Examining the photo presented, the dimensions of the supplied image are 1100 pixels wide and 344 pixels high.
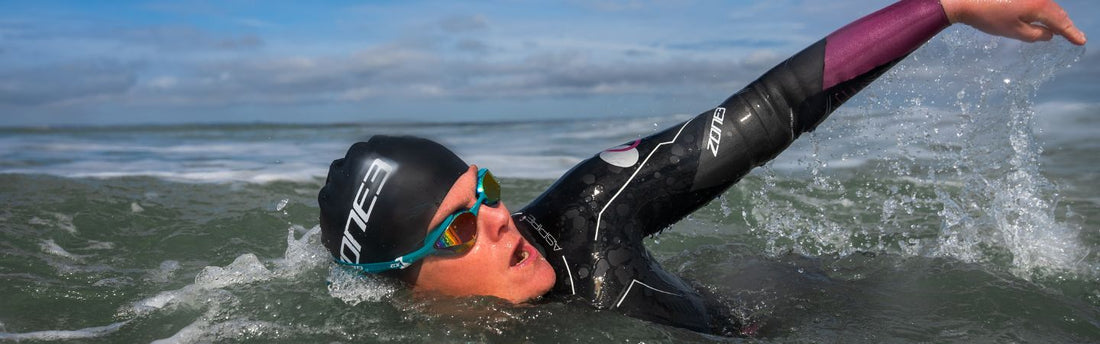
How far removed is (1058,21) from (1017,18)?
0.11 m

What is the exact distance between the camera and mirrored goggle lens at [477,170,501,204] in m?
2.59

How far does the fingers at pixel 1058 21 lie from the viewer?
256 centimetres

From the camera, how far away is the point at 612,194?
2.76 m

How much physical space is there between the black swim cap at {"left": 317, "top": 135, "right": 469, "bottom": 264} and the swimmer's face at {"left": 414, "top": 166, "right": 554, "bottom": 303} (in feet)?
0.13

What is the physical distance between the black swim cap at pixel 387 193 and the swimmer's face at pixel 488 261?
0.13ft

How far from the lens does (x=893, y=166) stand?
7012 millimetres

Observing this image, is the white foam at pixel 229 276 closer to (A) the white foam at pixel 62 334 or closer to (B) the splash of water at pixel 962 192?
(A) the white foam at pixel 62 334

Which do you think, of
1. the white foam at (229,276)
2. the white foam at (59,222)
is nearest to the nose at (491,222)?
the white foam at (229,276)

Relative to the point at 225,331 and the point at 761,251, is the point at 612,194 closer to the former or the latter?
the point at 225,331

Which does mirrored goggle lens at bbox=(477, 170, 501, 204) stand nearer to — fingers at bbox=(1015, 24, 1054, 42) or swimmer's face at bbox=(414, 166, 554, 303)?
swimmer's face at bbox=(414, 166, 554, 303)

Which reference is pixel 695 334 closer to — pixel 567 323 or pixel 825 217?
pixel 567 323

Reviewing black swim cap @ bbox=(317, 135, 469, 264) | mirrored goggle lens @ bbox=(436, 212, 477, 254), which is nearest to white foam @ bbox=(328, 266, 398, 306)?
black swim cap @ bbox=(317, 135, 469, 264)

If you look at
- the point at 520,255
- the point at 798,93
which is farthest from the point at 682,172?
the point at 520,255

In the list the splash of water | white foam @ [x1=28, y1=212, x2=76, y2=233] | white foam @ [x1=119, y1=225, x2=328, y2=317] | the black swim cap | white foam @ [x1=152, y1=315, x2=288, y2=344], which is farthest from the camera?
white foam @ [x1=28, y1=212, x2=76, y2=233]
